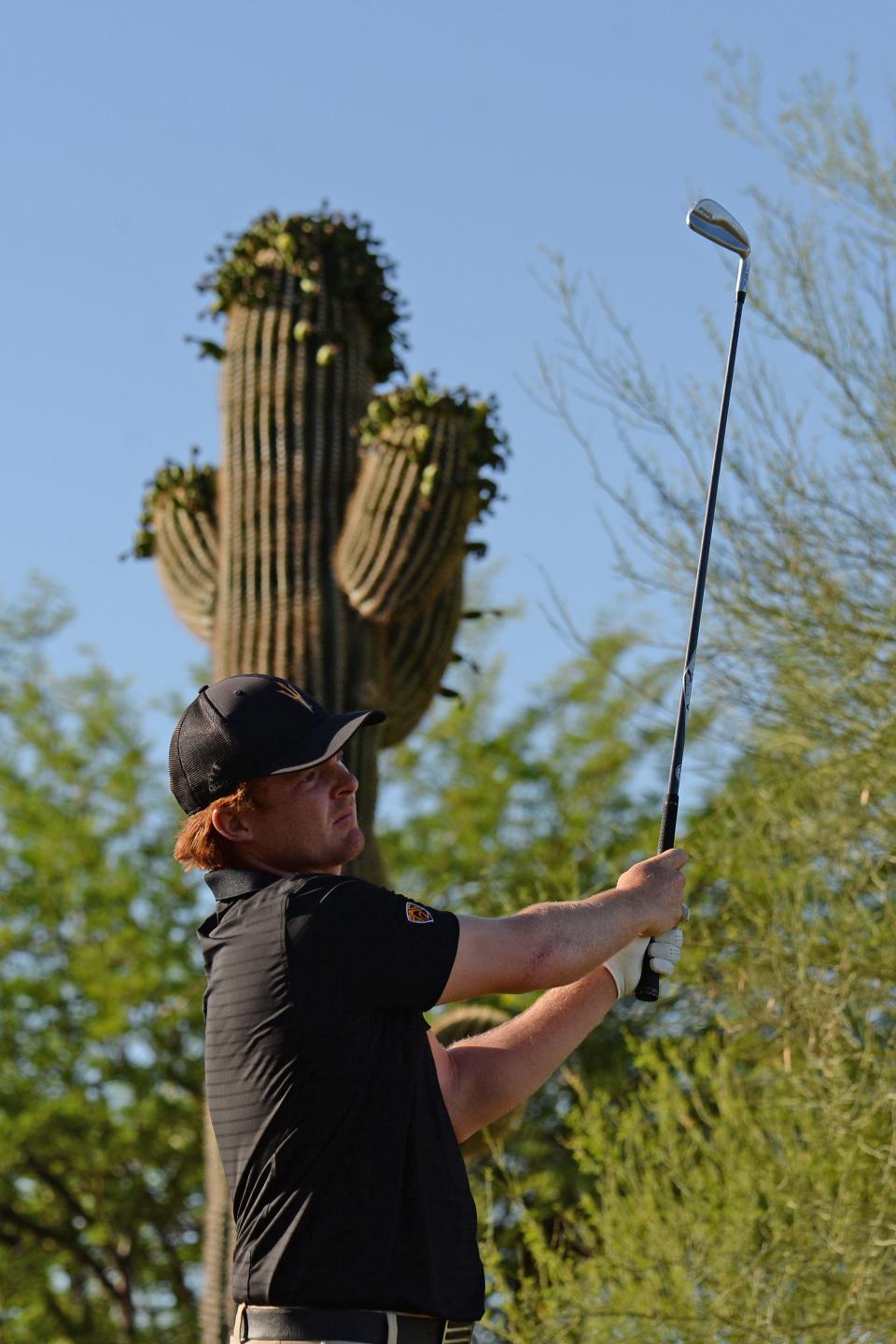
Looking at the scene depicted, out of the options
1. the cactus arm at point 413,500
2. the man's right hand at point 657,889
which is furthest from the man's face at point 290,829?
the cactus arm at point 413,500

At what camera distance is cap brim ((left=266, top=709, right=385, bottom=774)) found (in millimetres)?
2867

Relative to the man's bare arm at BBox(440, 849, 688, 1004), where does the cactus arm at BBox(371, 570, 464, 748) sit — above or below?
above

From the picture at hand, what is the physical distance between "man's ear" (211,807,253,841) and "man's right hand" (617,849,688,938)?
612 millimetres

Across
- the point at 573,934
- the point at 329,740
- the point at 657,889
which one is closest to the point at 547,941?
the point at 573,934

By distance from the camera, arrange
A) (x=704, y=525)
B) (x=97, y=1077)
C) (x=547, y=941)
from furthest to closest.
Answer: (x=97, y=1077)
(x=704, y=525)
(x=547, y=941)

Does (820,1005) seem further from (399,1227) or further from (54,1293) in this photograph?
(54,1293)

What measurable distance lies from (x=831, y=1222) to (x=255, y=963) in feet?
12.1

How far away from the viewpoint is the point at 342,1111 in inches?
104

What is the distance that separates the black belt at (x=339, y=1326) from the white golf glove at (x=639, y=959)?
773mm

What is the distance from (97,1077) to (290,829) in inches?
660

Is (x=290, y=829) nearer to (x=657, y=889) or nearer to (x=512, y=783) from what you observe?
(x=657, y=889)

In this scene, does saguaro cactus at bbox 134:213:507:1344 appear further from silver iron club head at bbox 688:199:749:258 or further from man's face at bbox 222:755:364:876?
man's face at bbox 222:755:364:876

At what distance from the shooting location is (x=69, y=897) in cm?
1981

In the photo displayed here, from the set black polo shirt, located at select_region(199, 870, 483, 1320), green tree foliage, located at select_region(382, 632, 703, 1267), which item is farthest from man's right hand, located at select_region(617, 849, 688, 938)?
green tree foliage, located at select_region(382, 632, 703, 1267)
